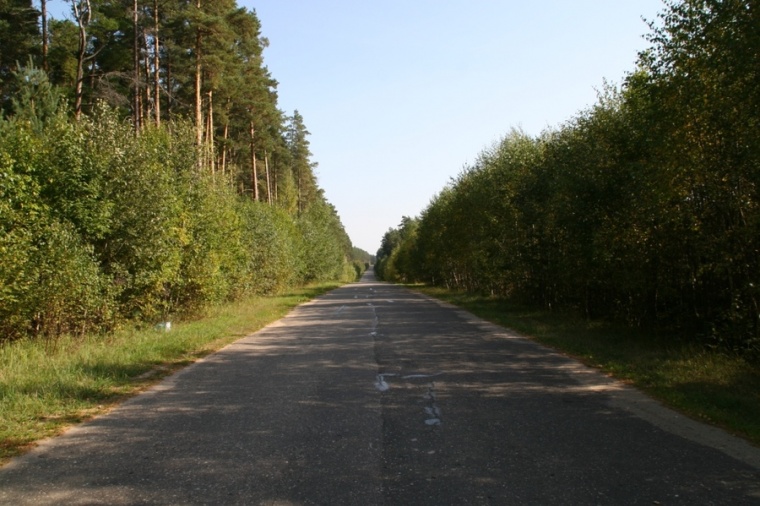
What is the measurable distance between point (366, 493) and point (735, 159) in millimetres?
9471

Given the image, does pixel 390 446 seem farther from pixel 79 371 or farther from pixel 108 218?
pixel 108 218

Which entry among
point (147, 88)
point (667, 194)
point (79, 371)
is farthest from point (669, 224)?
point (147, 88)

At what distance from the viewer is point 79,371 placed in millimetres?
9586

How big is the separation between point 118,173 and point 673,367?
46.7 ft

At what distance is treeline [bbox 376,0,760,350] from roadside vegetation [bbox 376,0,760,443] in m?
0.03

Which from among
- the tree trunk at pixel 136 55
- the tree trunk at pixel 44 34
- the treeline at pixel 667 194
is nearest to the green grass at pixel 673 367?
the treeline at pixel 667 194

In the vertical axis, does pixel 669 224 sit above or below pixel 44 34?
below

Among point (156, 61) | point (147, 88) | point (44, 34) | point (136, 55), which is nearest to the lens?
point (44, 34)

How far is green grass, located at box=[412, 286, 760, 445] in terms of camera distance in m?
7.18

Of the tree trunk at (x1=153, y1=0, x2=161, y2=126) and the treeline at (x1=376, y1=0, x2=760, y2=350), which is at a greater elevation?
the tree trunk at (x1=153, y1=0, x2=161, y2=126)

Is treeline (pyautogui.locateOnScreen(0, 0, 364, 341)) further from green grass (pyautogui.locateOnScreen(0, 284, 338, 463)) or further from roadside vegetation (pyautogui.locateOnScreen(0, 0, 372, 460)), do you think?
green grass (pyautogui.locateOnScreen(0, 284, 338, 463))

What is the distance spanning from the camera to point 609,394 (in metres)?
8.27

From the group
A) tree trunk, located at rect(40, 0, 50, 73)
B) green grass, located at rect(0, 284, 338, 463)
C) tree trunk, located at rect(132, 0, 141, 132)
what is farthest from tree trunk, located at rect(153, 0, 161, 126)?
green grass, located at rect(0, 284, 338, 463)

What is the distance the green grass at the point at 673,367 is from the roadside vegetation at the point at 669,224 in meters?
0.03
